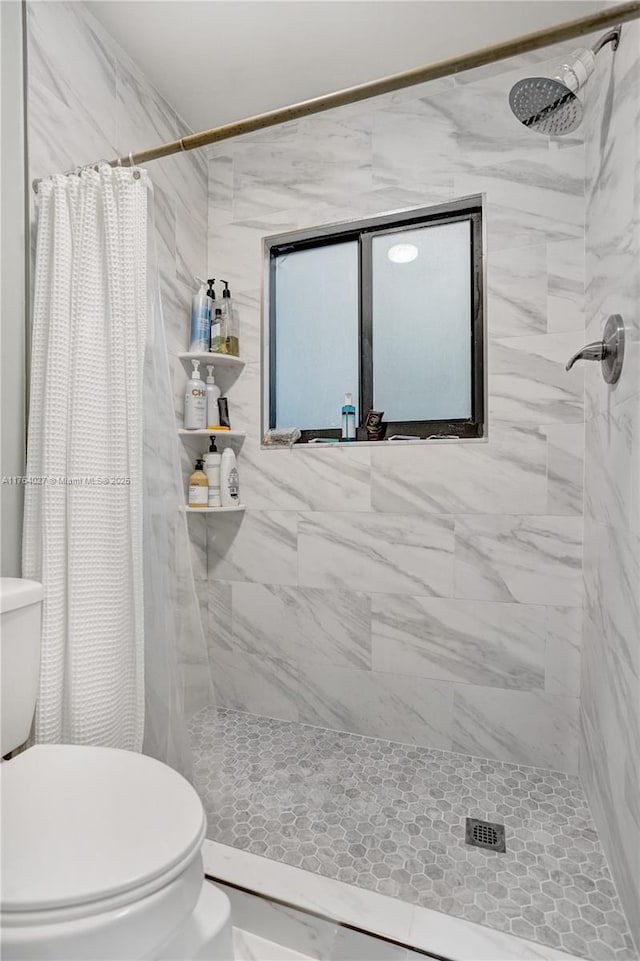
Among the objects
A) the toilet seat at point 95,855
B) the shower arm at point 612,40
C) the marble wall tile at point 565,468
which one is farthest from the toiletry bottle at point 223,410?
the shower arm at point 612,40

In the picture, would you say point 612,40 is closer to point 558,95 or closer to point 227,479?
point 558,95

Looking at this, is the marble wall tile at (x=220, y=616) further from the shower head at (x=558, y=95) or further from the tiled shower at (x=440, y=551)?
the shower head at (x=558, y=95)

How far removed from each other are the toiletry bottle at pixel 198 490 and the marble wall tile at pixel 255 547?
17 cm

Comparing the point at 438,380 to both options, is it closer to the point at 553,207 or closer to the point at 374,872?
the point at 553,207

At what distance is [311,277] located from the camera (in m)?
2.08

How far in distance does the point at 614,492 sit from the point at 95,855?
132 cm

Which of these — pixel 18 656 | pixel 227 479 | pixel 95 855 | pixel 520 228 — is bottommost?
pixel 95 855

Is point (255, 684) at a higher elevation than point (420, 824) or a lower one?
higher

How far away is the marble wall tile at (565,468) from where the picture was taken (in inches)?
63.7

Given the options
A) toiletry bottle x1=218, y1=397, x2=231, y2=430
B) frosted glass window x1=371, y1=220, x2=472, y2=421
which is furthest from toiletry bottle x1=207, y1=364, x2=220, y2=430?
frosted glass window x1=371, y1=220, x2=472, y2=421

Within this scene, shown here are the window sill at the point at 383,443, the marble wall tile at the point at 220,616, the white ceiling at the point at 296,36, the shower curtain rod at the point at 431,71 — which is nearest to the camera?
the shower curtain rod at the point at 431,71

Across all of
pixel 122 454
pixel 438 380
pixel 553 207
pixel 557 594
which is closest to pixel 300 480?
pixel 438 380

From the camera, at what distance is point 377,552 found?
186 cm

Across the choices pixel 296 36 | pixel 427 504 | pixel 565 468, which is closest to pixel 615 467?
pixel 565 468
